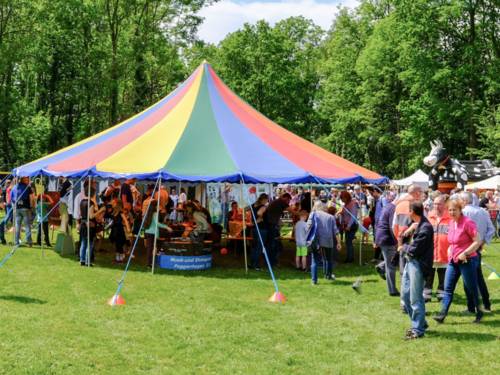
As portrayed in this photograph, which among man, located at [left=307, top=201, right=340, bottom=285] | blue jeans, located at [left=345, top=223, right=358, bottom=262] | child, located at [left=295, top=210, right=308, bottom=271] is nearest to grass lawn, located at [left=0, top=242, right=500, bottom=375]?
man, located at [left=307, top=201, right=340, bottom=285]

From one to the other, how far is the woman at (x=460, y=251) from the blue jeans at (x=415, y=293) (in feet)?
2.15

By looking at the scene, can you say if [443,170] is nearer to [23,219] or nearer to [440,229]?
[440,229]

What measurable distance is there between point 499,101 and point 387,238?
76.3 ft

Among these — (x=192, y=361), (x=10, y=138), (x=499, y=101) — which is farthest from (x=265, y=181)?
(x=10, y=138)

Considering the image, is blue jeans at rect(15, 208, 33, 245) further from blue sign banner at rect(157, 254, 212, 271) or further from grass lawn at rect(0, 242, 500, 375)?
blue sign banner at rect(157, 254, 212, 271)

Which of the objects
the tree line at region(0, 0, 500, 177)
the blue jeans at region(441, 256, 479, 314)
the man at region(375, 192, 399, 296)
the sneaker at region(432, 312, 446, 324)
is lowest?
the sneaker at region(432, 312, 446, 324)

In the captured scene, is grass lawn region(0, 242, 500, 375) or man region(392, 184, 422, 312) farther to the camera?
man region(392, 184, 422, 312)

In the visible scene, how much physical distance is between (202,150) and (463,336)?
621 centimetres

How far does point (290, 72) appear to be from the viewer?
3697cm

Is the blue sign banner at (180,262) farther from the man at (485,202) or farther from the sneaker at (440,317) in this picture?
the man at (485,202)

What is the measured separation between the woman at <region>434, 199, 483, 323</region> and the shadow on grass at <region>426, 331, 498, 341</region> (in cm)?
40

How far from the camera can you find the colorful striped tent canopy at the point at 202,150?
10.4 m

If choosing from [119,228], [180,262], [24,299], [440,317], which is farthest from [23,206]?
[440,317]

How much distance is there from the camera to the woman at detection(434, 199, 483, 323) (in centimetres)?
654
